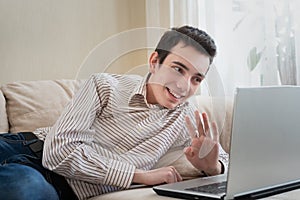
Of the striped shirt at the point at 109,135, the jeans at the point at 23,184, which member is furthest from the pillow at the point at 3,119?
the jeans at the point at 23,184

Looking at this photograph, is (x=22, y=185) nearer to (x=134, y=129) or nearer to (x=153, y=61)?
(x=134, y=129)

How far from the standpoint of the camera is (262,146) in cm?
107

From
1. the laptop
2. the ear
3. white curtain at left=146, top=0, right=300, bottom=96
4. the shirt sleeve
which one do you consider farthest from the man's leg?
white curtain at left=146, top=0, right=300, bottom=96

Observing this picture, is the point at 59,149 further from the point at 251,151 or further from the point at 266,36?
the point at 266,36

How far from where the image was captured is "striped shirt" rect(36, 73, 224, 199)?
1360 millimetres

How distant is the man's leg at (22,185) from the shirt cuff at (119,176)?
21cm

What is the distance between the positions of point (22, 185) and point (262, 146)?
567 mm

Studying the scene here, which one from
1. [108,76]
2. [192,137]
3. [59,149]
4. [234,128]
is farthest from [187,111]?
[234,128]

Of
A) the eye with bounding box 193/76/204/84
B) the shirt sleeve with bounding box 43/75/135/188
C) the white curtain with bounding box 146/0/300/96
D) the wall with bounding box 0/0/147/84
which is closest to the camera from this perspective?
the shirt sleeve with bounding box 43/75/135/188

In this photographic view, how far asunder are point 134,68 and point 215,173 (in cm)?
50

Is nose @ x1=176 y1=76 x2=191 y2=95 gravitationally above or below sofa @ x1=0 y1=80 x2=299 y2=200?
above

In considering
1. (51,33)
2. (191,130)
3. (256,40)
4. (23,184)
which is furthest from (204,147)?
(51,33)

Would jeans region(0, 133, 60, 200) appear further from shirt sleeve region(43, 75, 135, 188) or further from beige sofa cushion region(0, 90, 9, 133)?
beige sofa cushion region(0, 90, 9, 133)

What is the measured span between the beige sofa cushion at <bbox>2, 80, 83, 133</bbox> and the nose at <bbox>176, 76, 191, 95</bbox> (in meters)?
0.44
